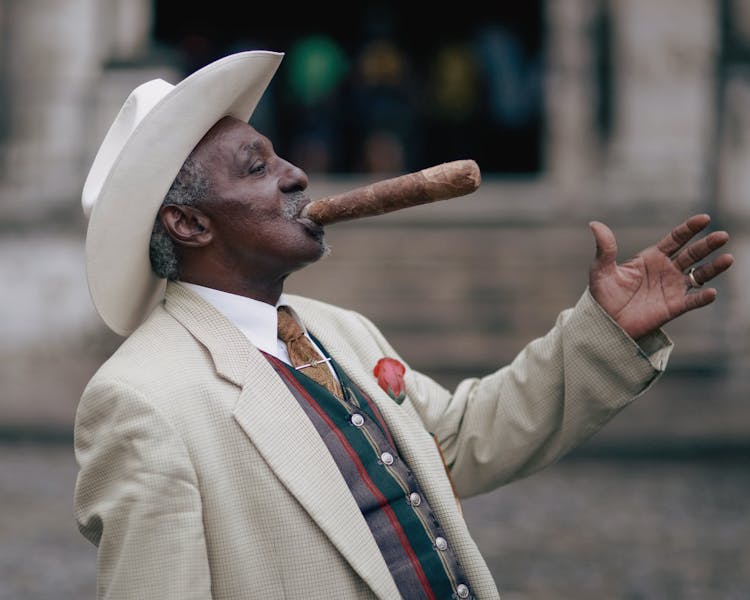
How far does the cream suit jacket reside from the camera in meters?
2.01

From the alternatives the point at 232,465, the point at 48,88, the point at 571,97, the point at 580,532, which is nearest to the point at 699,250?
the point at 232,465

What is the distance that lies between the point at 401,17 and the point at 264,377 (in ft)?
35.3

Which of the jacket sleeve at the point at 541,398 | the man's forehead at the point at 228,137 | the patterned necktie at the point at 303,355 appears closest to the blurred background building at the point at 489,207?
the jacket sleeve at the point at 541,398

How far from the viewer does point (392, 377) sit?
2496mm

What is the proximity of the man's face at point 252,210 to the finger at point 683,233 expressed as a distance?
73 cm

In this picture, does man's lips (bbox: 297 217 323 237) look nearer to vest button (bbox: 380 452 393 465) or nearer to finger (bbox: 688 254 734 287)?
vest button (bbox: 380 452 393 465)

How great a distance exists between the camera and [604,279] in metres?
2.37

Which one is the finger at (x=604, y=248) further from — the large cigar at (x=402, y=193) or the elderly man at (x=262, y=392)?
the large cigar at (x=402, y=193)

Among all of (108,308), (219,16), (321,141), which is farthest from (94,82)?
(108,308)

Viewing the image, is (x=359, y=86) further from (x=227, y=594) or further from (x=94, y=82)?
(x=227, y=594)

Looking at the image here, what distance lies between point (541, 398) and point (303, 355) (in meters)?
0.54

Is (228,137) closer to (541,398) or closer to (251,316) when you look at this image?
(251,316)

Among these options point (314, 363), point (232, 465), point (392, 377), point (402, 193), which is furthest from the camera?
point (392, 377)

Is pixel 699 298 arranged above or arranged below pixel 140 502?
above
